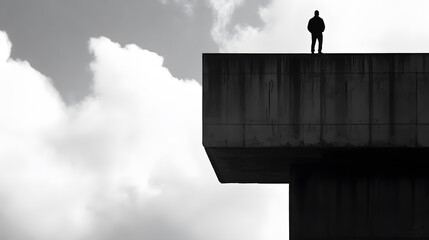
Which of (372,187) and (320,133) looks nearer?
(320,133)

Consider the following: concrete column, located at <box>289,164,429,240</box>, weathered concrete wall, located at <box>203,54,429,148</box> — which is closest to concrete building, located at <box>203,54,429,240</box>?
weathered concrete wall, located at <box>203,54,429,148</box>

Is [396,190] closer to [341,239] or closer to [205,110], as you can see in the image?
[341,239]

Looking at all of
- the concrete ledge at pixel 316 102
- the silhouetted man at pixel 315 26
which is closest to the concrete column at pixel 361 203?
the concrete ledge at pixel 316 102

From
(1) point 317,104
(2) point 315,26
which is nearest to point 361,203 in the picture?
(1) point 317,104

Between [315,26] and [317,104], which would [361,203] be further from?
[315,26]

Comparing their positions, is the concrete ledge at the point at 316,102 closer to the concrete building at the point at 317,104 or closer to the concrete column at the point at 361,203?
the concrete building at the point at 317,104

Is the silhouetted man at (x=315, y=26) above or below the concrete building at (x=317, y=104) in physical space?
above

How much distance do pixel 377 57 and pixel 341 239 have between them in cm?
509

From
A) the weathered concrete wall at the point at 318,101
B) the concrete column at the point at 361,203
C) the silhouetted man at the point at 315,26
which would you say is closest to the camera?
the weathered concrete wall at the point at 318,101

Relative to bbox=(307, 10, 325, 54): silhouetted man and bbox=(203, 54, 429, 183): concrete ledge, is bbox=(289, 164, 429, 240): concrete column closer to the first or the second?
bbox=(203, 54, 429, 183): concrete ledge

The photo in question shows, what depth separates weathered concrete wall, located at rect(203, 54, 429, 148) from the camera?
67.0 ft

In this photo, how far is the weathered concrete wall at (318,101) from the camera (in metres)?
20.4

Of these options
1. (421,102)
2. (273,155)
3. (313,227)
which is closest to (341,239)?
(313,227)

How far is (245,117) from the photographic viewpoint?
20.6 m
